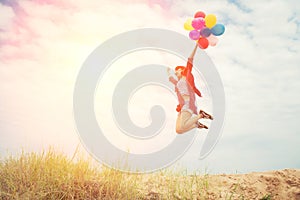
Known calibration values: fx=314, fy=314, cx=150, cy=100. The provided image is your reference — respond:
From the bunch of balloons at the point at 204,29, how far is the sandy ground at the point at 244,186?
2.68 meters

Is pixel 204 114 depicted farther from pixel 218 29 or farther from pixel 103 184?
pixel 103 184

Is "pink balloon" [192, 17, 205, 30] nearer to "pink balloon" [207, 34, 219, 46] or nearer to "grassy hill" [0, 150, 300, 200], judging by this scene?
"pink balloon" [207, 34, 219, 46]

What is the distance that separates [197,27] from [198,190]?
3123 millimetres

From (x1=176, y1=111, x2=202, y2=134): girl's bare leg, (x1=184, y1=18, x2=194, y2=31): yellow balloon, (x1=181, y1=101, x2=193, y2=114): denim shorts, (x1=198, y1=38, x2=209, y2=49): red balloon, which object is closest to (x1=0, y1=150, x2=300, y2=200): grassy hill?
(x1=176, y1=111, x2=202, y2=134): girl's bare leg

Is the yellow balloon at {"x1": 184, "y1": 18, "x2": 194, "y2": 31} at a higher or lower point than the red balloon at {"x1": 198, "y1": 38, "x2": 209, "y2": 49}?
higher

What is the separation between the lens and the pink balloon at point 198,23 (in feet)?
20.3

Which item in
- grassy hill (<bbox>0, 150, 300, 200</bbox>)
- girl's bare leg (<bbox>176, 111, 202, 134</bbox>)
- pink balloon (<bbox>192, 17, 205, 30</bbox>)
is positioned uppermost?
pink balloon (<bbox>192, 17, 205, 30</bbox>)

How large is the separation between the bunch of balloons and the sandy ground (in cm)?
268

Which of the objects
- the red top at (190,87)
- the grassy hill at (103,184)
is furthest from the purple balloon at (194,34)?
the grassy hill at (103,184)

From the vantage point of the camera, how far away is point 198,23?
620cm

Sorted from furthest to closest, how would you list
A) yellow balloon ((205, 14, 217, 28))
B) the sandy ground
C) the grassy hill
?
yellow balloon ((205, 14, 217, 28))
the sandy ground
the grassy hill

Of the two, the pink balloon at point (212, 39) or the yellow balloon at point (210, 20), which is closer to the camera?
the yellow balloon at point (210, 20)

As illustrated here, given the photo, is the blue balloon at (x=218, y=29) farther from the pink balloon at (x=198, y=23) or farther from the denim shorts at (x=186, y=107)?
the denim shorts at (x=186, y=107)

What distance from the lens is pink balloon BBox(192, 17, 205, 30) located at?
6.19 meters
